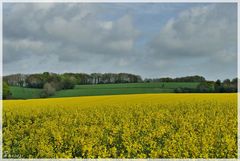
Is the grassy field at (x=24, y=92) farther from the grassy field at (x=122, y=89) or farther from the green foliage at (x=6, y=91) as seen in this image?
the grassy field at (x=122, y=89)

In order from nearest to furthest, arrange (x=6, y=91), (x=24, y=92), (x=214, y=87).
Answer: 1. (x=214, y=87)
2. (x=24, y=92)
3. (x=6, y=91)

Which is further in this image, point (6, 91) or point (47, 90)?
point (6, 91)

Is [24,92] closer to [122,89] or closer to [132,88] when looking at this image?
[122,89]

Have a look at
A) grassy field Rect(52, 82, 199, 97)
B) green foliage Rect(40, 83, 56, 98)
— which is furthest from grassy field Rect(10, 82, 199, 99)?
green foliage Rect(40, 83, 56, 98)

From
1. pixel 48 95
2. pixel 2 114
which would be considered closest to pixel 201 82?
pixel 48 95

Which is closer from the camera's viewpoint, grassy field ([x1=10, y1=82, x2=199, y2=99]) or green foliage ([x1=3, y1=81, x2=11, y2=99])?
grassy field ([x1=10, y1=82, x2=199, y2=99])

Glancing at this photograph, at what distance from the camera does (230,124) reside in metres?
11.4

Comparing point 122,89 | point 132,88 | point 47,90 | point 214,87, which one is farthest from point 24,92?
point 214,87

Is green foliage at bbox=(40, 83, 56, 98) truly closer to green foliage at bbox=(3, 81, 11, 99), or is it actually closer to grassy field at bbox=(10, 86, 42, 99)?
grassy field at bbox=(10, 86, 42, 99)

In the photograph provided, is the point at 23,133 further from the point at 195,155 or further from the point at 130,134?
the point at 195,155

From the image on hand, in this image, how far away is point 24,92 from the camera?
126ft

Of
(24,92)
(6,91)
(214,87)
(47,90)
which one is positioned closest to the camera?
(214,87)

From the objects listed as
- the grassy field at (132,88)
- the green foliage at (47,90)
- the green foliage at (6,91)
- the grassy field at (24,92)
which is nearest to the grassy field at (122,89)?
the grassy field at (132,88)

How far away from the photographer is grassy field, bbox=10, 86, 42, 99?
3741cm
